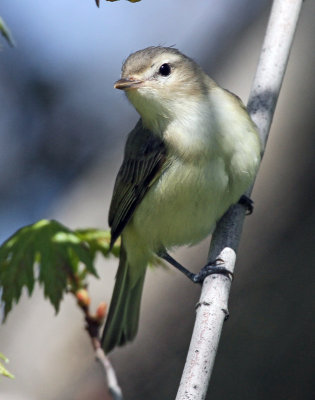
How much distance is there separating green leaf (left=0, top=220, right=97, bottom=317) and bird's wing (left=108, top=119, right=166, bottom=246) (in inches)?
10.2

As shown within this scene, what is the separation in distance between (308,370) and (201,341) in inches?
48.4

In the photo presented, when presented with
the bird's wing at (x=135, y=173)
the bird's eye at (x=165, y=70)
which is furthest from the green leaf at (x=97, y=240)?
the bird's eye at (x=165, y=70)

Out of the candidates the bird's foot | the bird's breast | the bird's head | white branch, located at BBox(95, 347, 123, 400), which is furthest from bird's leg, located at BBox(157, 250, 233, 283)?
the bird's head

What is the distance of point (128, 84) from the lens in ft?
10.5

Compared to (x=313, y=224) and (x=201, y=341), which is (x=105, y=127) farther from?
(x=201, y=341)

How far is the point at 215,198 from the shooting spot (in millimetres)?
3256

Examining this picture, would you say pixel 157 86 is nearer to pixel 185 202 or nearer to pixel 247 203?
pixel 185 202

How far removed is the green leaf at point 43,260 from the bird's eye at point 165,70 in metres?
0.86

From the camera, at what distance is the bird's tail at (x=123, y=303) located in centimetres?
371

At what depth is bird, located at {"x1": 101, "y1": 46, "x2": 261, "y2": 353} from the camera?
3236mm

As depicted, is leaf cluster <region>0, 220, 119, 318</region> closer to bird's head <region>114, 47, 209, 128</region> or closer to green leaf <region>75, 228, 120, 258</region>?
green leaf <region>75, 228, 120, 258</region>

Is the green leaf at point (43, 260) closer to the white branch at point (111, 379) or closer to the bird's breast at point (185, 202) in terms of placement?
the white branch at point (111, 379)

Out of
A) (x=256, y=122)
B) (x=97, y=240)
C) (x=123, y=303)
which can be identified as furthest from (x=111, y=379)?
(x=256, y=122)

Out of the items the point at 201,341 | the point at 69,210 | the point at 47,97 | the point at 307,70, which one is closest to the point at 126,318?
the point at 69,210
